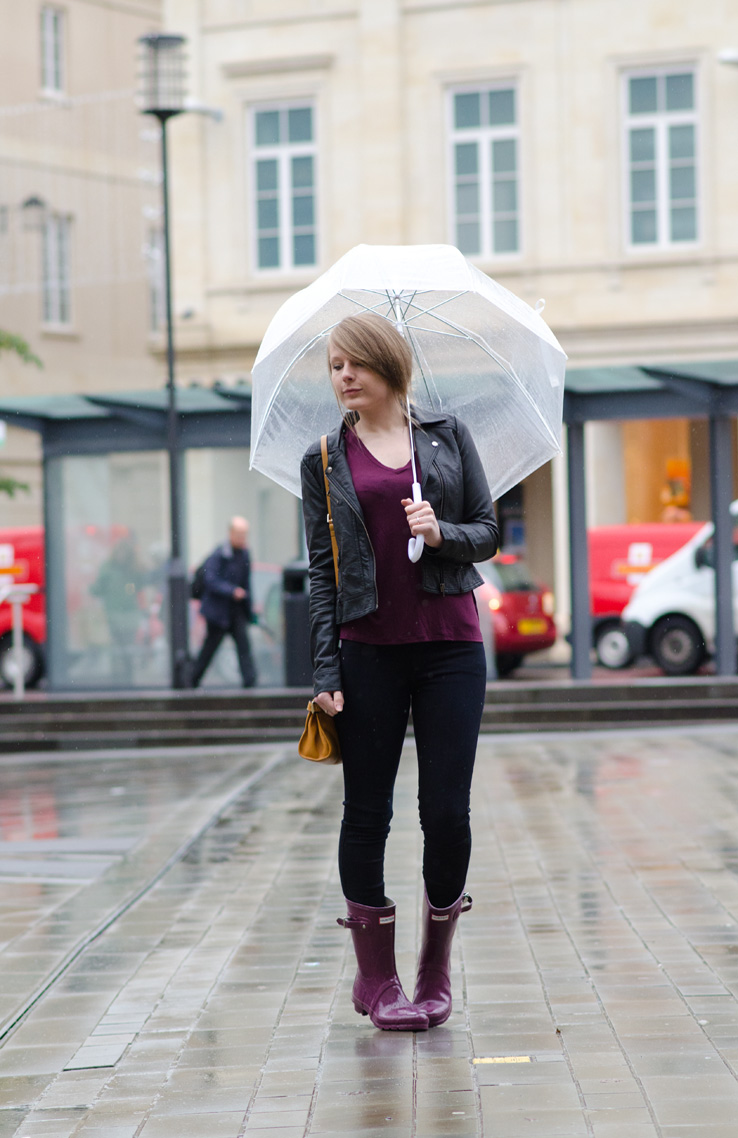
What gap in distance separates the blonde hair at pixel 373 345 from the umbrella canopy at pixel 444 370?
1.02 ft

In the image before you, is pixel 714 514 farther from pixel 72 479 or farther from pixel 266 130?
pixel 266 130

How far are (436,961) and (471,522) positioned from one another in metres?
1.15

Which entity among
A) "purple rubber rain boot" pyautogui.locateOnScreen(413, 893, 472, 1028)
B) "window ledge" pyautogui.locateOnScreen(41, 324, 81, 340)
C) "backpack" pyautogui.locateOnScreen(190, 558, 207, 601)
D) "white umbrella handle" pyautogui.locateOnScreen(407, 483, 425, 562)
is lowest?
"purple rubber rain boot" pyautogui.locateOnScreen(413, 893, 472, 1028)

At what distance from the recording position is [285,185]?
2462 centimetres

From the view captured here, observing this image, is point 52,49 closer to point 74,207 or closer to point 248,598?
point 74,207

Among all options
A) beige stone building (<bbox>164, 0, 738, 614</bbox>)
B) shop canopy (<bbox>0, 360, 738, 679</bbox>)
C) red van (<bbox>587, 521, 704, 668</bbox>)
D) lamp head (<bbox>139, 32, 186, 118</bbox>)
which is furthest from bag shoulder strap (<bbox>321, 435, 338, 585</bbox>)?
beige stone building (<bbox>164, 0, 738, 614</bbox>)

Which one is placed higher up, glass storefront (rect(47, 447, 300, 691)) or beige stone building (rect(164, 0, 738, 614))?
beige stone building (rect(164, 0, 738, 614))

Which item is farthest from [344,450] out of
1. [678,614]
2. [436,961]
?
[678,614]

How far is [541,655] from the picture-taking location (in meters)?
19.3

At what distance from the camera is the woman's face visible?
4.19 m

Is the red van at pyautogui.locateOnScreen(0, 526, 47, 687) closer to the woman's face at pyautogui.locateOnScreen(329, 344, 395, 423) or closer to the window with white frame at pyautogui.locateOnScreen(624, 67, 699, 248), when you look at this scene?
the window with white frame at pyautogui.locateOnScreen(624, 67, 699, 248)

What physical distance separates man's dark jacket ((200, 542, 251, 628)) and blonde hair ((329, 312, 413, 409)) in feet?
36.2

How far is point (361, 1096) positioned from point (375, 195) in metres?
21.1

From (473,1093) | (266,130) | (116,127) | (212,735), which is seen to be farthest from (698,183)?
(473,1093)
